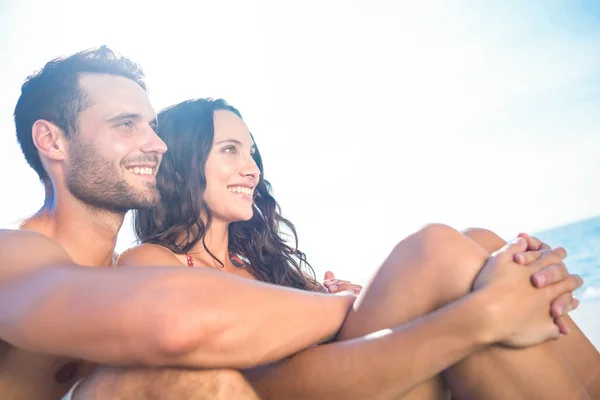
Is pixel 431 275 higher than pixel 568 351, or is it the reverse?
pixel 431 275

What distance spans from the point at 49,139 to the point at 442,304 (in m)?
1.71

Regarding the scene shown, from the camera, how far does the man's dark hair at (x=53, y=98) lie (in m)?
2.12

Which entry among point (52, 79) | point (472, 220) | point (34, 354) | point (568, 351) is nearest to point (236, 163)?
point (52, 79)

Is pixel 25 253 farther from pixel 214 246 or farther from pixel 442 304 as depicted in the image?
pixel 214 246

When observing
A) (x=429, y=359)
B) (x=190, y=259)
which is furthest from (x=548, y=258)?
(x=190, y=259)

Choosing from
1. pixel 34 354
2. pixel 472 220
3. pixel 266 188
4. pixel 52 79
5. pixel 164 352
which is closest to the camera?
pixel 164 352

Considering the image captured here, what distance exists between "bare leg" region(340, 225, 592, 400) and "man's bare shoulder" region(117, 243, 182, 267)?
0.95m

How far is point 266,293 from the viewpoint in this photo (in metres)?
1.25

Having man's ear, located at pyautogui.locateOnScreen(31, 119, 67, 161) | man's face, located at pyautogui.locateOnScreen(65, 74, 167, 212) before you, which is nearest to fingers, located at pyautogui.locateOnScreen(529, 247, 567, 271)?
man's face, located at pyautogui.locateOnScreen(65, 74, 167, 212)

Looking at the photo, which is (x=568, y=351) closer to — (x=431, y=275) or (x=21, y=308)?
(x=431, y=275)

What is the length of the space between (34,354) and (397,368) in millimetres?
1137

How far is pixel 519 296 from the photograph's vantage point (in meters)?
1.23

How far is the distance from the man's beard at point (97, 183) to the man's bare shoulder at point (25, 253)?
645 mm

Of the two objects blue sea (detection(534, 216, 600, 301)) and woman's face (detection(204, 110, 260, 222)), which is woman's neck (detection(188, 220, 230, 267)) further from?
blue sea (detection(534, 216, 600, 301))
